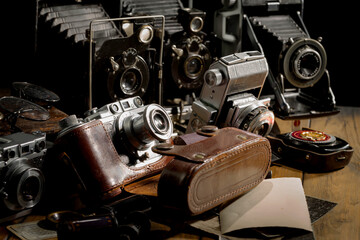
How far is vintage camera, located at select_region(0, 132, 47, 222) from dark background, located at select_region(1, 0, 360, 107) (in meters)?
1.65

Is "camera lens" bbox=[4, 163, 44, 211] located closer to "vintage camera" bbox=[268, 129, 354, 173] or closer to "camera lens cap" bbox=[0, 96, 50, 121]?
"camera lens cap" bbox=[0, 96, 50, 121]

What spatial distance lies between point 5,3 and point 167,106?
1250 millimetres

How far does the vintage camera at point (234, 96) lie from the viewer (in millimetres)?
2406

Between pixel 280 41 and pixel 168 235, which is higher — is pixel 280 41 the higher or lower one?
the higher one

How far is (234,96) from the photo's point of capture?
2.48 metres

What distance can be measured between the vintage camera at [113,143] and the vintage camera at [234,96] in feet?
1.15

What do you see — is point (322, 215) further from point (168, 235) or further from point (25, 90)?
point (25, 90)

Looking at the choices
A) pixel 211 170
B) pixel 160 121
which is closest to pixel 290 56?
pixel 160 121

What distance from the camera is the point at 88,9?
317cm

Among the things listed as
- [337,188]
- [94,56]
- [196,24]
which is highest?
[196,24]

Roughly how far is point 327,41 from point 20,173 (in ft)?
8.58

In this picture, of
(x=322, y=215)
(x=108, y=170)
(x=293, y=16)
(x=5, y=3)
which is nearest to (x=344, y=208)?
(x=322, y=215)

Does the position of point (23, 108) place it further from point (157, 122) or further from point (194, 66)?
point (194, 66)

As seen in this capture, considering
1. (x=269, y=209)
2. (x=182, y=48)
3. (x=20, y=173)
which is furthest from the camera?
(x=182, y=48)
